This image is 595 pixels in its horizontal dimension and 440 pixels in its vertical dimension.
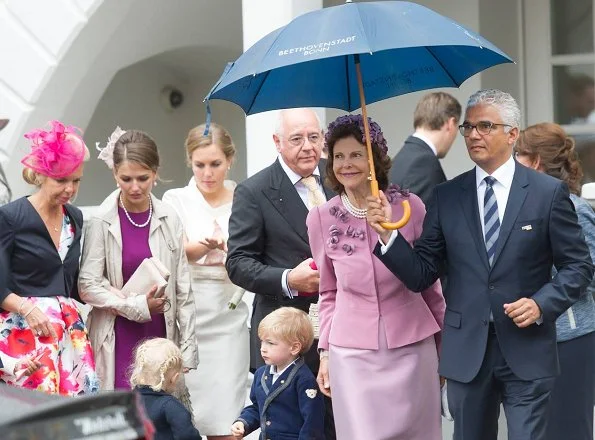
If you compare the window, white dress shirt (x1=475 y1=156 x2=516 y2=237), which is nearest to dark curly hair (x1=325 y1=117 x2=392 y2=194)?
white dress shirt (x1=475 y1=156 x2=516 y2=237)

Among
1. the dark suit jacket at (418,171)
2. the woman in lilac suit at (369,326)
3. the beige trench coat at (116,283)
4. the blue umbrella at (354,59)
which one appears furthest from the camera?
the dark suit jacket at (418,171)

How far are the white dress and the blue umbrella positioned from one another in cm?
172

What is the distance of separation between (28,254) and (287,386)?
1292 mm

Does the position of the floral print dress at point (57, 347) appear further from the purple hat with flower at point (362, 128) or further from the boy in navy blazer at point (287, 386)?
the purple hat with flower at point (362, 128)

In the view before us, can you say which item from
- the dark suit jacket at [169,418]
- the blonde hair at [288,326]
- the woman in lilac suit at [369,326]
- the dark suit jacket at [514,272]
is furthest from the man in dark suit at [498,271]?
the dark suit jacket at [169,418]

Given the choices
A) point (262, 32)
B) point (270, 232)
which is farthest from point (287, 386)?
point (262, 32)

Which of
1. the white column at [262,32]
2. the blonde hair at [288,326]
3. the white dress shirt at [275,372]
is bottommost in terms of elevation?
the white dress shirt at [275,372]

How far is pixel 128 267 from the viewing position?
6.85 meters

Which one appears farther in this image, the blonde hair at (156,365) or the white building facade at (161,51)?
the white building facade at (161,51)

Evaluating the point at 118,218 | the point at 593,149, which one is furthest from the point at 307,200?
the point at 593,149

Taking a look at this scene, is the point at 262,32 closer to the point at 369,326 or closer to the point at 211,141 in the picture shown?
the point at 211,141

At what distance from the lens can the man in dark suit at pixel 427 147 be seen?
7500mm

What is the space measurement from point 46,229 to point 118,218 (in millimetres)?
443

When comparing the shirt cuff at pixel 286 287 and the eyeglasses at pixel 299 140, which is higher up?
the eyeglasses at pixel 299 140
